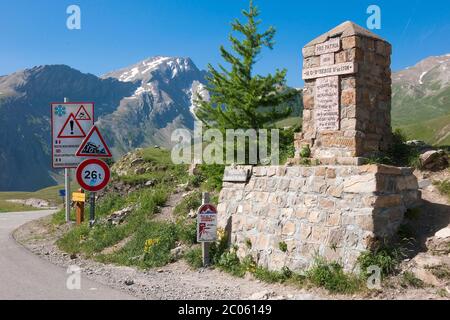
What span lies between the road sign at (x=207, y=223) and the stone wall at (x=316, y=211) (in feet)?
1.65

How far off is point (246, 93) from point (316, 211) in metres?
6.79

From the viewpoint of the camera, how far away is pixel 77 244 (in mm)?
14094

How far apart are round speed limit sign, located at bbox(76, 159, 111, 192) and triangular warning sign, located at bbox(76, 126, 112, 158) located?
463 millimetres

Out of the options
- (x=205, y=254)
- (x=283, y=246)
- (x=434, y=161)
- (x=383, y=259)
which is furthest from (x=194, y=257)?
(x=434, y=161)

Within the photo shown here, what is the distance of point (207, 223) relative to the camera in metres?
10.6

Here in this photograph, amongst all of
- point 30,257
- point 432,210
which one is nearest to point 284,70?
point 432,210

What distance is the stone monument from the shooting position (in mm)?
8453

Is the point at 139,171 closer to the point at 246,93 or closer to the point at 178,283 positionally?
the point at 246,93

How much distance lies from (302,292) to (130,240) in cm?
644

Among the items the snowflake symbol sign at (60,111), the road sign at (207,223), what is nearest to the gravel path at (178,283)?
the road sign at (207,223)

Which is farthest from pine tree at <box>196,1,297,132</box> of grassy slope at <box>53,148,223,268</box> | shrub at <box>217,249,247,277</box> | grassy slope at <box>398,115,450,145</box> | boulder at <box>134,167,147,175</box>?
grassy slope at <box>398,115,450,145</box>

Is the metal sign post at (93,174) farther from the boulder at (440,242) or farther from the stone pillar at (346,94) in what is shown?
the boulder at (440,242)

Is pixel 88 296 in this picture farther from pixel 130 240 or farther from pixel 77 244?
pixel 77 244

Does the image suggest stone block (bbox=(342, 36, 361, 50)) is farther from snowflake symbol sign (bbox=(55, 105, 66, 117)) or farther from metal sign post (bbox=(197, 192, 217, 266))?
snowflake symbol sign (bbox=(55, 105, 66, 117))
